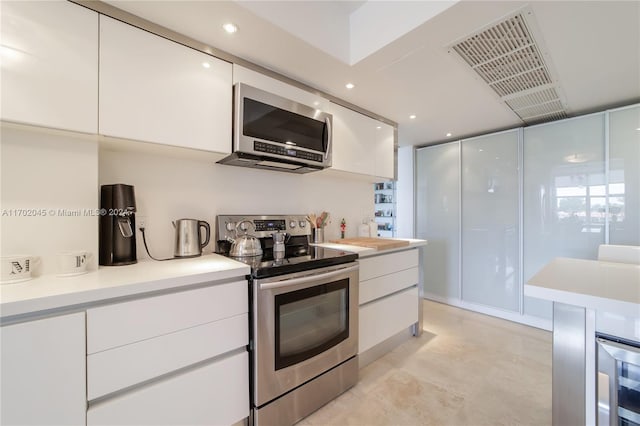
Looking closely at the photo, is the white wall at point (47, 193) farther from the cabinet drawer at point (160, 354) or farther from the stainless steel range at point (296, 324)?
the stainless steel range at point (296, 324)

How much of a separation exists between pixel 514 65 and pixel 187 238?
2454mm

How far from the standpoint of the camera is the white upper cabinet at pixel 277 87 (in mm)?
1578

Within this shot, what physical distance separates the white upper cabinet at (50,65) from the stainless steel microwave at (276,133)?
667mm

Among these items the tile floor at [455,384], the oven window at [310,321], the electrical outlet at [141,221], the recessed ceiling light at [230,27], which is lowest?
the tile floor at [455,384]

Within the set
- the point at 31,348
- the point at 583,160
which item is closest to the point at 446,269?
the point at 583,160

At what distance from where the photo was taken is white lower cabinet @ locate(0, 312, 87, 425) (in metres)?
0.81

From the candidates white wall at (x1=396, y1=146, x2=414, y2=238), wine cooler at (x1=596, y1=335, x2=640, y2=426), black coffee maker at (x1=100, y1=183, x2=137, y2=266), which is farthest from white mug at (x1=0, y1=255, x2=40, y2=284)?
white wall at (x1=396, y1=146, x2=414, y2=238)

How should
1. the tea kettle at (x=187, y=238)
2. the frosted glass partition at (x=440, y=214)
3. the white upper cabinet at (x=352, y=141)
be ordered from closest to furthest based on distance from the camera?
the tea kettle at (x=187, y=238) < the white upper cabinet at (x=352, y=141) < the frosted glass partition at (x=440, y=214)

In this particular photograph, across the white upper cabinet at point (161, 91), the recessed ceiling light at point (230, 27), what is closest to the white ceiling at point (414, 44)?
the recessed ceiling light at point (230, 27)

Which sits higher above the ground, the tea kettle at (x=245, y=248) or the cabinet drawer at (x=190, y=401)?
the tea kettle at (x=245, y=248)

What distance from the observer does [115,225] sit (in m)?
1.32

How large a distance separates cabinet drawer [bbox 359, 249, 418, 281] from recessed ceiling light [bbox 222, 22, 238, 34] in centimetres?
163

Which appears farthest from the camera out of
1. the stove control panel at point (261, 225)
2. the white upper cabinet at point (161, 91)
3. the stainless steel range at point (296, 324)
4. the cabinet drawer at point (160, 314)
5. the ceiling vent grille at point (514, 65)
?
the stove control panel at point (261, 225)

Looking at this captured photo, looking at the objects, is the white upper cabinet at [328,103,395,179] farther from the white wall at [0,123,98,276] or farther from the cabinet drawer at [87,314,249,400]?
the white wall at [0,123,98,276]
